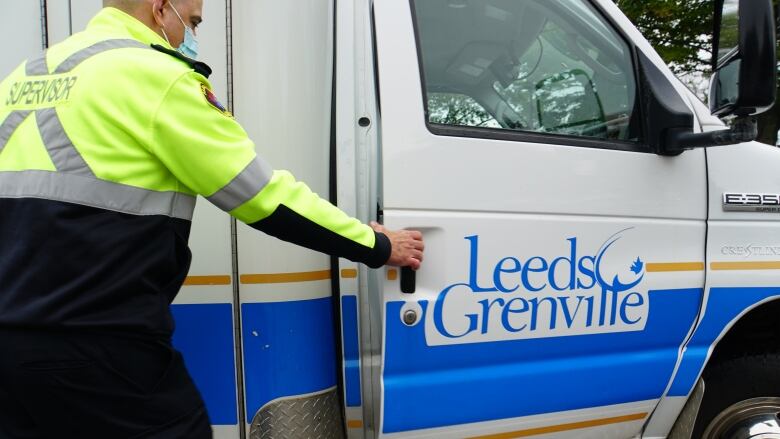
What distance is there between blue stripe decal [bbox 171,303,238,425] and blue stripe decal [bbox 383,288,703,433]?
1.55 ft

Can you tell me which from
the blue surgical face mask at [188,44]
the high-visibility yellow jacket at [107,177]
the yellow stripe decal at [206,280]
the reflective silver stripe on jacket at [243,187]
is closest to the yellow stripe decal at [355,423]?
the yellow stripe decal at [206,280]

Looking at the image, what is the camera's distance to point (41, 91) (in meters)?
1.27

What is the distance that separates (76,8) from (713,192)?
2178mm

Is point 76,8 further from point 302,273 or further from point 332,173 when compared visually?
point 302,273

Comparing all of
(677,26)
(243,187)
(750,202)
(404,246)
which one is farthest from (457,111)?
(677,26)

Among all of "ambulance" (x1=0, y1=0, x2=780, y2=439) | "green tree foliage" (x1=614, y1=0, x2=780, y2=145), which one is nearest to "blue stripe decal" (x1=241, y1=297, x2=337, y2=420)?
"ambulance" (x1=0, y1=0, x2=780, y2=439)

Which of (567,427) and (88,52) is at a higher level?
(88,52)

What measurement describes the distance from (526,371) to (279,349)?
0.80m

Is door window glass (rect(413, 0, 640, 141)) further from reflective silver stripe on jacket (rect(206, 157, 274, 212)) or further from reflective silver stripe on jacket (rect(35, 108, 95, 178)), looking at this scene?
reflective silver stripe on jacket (rect(35, 108, 95, 178))

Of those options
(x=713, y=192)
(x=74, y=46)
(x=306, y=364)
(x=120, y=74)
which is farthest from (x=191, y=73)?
(x=713, y=192)

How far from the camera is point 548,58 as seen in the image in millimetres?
2021

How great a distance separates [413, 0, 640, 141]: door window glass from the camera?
74.5 inches

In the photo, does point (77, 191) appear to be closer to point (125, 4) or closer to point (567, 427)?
point (125, 4)

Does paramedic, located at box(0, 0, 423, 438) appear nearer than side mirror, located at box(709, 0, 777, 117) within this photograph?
Yes
